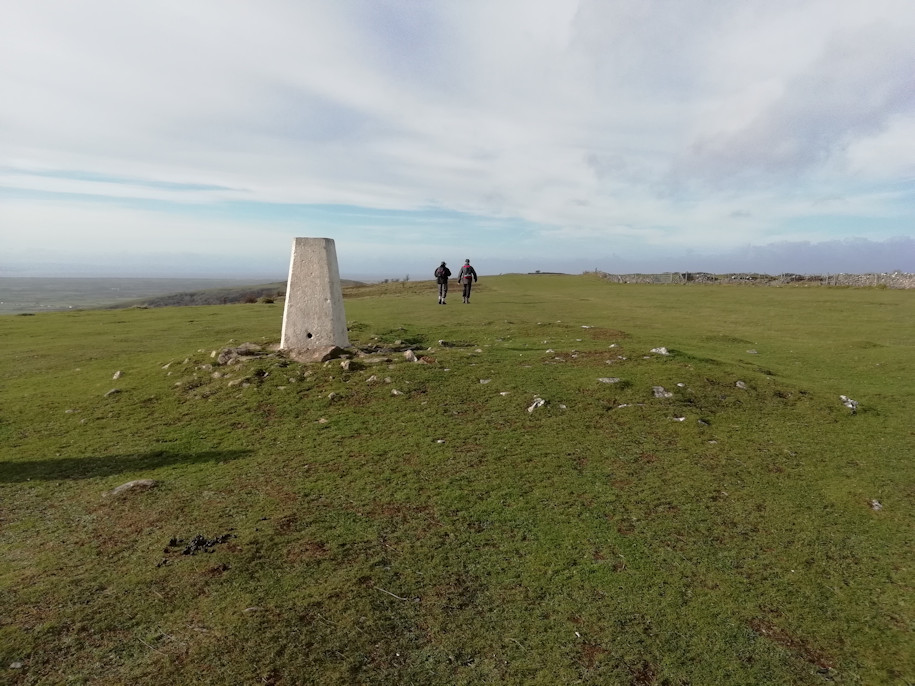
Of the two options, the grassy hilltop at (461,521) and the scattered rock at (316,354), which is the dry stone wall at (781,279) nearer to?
the grassy hilltop at (461,521)

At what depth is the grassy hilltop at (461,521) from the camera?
419cm

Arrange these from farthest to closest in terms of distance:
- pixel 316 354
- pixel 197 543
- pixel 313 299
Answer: pixel 313 299
pixel 316 354
pixel 197 543

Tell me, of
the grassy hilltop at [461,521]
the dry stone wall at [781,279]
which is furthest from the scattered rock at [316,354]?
the dry stone wall at [781,279]

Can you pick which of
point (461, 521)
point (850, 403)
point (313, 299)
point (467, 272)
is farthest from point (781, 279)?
A: point (461, 521)

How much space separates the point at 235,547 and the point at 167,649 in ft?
4.73

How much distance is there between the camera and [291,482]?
718cm

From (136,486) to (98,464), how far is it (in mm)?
1430

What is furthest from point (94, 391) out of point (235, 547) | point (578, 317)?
point (578, 317)

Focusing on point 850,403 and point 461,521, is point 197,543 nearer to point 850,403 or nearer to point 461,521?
point 461,521

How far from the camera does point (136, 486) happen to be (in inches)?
277

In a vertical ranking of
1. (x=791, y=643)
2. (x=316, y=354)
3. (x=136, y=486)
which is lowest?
(x=791, y=643)

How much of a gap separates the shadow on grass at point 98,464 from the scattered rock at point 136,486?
71 centimetres

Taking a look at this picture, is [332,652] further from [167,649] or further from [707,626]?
[707,626]

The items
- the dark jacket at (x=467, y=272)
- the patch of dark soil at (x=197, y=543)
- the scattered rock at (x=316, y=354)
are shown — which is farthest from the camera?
the dark jacket at (x=467, y=272)
